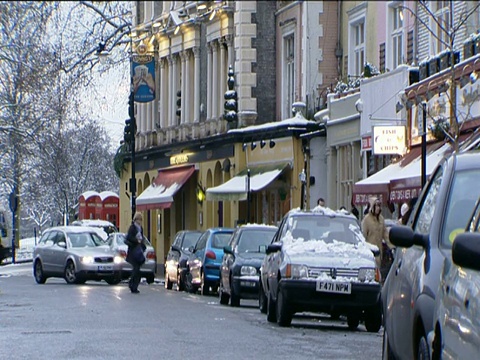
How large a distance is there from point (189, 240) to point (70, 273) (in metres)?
3.28

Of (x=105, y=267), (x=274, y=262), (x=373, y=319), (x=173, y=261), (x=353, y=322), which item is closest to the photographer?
(x=373, y=319)

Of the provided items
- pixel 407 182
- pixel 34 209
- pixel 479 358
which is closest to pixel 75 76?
pixel 407 182

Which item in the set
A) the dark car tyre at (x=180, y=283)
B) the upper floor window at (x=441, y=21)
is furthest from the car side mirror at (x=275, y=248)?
the dark car tyre at (x=180, y=283)

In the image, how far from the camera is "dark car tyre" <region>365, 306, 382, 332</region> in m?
18.8

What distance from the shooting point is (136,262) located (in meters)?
29.2

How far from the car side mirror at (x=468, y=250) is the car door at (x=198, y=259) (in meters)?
24.0

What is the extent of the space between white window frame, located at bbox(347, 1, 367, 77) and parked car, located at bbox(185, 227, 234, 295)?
989 centimetres

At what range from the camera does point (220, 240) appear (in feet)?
102

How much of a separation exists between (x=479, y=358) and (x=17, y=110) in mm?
30496

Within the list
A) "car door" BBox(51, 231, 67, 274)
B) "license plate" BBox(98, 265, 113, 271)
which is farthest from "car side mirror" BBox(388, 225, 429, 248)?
"car door" BBox(51, 231, 67, 274)

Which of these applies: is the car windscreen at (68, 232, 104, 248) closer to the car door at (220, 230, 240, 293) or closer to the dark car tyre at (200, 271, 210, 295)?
the dark car tyre at (200, 271, 210, 295)

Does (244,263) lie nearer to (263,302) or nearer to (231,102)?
(263,302)

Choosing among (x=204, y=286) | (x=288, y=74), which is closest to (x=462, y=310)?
(x=204, y=286)

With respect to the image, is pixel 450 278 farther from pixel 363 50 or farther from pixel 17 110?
pixel 363 50
